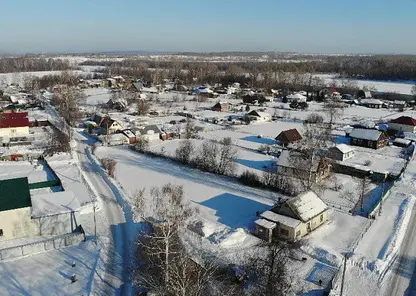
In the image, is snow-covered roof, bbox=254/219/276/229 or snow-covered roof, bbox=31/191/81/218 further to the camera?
snow-covered roof, bbox=254/219/276/229

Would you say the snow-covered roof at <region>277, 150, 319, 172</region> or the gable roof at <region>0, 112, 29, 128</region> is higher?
the gable roof at <region>0, 112, 29, 128</region>

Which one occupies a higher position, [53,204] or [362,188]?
[53,204]

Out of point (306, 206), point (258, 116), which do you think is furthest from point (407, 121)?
point (306, 206)

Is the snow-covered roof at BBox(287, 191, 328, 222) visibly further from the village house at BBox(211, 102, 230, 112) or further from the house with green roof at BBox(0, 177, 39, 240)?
the village house at BBox(211, 102, 230, 112)

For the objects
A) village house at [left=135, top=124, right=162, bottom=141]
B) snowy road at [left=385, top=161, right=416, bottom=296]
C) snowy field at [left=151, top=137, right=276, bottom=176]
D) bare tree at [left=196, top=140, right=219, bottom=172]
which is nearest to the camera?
snowy road at [left=385, top=161, right=416, bottom=296]

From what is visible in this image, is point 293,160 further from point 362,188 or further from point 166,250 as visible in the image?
point 166,250

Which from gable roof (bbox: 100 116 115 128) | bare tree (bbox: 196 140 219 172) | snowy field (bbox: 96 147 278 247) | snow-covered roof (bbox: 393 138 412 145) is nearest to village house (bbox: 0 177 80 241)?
snowy field (bbox: 96 147 278 247)

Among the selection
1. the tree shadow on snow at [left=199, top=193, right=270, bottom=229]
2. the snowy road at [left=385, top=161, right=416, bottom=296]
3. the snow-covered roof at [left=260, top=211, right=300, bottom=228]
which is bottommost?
the snowy road at [left=385, top=161, right=416, bottom=296]
